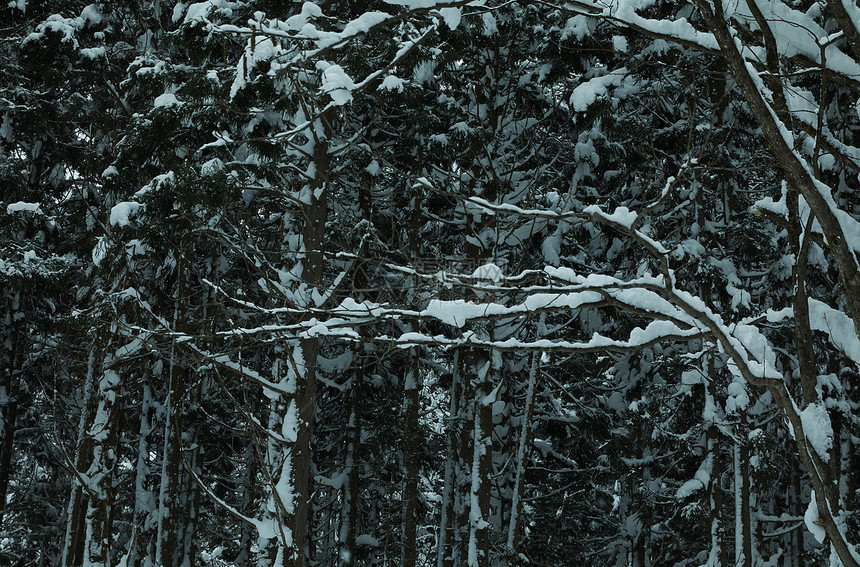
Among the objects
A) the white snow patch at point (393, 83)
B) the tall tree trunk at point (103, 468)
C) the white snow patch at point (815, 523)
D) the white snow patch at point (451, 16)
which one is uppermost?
the white snow patch at point (393, 83)

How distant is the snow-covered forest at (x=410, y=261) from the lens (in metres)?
5.90

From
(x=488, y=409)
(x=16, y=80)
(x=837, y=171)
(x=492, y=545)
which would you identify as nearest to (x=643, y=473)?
(x=492, y=545)

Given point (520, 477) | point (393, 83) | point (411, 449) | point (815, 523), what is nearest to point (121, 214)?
point (393, 83)

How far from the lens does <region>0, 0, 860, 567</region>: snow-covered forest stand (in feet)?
19.4

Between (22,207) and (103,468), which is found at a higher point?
(22,207)

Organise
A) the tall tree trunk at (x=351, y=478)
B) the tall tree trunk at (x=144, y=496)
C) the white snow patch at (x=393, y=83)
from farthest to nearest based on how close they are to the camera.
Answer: the tall tree trunk at (x=351, y=478), the tall tree trunk at (x=144, y=496), the white snow patch at (x=393, y=83)

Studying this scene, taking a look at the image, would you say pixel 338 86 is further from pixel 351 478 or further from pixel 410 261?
pixel 351 478

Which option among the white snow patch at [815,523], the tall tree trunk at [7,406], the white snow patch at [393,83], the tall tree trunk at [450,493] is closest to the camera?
the white snow patch at [815,523]

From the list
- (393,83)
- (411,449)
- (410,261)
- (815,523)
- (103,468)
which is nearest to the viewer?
(815,523)

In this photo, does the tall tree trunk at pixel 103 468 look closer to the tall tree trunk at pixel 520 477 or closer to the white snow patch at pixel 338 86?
the tall tree trunk at pixel 520 477

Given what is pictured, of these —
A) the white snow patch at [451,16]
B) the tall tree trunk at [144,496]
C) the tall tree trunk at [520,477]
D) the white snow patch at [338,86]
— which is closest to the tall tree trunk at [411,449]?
the tall tree trunk at [520,477]

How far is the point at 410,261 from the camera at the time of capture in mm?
3641

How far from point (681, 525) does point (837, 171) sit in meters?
5.80

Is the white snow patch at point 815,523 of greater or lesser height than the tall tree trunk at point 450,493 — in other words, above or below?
below
